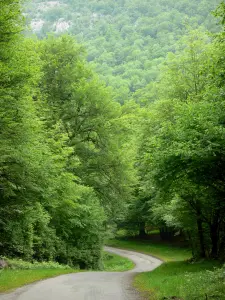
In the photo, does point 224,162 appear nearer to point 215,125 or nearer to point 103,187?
point 215,125

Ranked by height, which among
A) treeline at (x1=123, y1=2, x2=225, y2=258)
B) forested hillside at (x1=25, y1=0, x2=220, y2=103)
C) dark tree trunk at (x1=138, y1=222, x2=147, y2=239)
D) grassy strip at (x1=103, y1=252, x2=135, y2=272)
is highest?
forested hillside at (x1=25, y1=0, x2=220, y2=103)

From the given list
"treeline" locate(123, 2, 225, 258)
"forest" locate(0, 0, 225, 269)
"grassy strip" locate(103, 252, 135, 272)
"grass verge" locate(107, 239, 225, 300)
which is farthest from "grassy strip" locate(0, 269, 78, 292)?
"grassy strip" locate(103, 252, 135, 272)

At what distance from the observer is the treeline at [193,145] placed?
52.3ft

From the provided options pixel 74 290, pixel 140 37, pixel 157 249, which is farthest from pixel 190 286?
pixel 140 37

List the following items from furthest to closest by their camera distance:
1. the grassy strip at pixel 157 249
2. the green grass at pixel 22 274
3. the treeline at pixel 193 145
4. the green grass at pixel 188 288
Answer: the grassy strip at pixel 157 249 → the treeline at pixel 193 145 → the green grass at pixel 22 274 → the green grass at pixel 188 288

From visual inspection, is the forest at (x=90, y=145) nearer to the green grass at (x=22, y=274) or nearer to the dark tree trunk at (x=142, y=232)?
the green grass at (x=22, y=274)

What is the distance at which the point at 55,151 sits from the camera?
81.5 feet

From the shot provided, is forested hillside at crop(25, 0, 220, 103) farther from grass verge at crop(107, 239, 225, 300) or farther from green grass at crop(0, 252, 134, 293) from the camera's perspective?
grass verge at crop(107, 239, 225, 300)

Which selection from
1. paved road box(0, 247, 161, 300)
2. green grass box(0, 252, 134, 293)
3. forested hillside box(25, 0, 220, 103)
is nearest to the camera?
paved road box(0, 247, 161, 300)

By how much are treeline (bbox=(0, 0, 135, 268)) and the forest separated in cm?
8

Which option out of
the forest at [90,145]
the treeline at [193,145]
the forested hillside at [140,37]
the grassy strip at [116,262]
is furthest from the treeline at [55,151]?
the forested hillside at [140,37]

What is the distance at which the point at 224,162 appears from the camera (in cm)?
1692

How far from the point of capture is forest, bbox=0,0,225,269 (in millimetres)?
16609

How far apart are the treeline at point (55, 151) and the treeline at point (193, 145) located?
16.0ft
